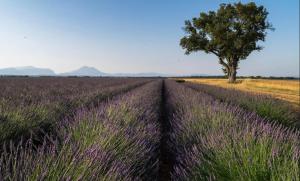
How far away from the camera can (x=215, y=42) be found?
37719mm

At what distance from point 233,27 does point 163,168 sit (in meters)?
34.5

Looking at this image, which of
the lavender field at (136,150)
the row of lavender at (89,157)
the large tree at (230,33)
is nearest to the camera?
the row of lavender at (89,157)

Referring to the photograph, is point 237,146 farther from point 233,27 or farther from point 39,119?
point 233,27

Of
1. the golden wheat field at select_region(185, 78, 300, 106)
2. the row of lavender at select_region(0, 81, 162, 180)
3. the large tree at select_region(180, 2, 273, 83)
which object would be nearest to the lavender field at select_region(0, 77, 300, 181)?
the row of lavender at select_region(0, 81, 162, 180)

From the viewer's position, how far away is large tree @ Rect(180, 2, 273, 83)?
119ft

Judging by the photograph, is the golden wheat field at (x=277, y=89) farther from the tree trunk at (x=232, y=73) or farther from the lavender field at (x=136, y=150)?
the lavender field at (x=136, y=150)

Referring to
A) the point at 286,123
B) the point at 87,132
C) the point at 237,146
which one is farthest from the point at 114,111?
the point at 286,123

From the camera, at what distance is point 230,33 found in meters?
36.8

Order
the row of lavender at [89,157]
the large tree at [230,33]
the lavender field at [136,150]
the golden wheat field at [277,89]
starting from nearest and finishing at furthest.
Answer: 1. the row of lavender at [89,157]
2. the lavender field at [136,150]
3. the golden wheat field at [277,89]
4. the large tree at [230,33]

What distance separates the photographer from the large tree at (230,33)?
36.3 meters

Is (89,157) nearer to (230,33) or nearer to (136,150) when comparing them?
(136,150)

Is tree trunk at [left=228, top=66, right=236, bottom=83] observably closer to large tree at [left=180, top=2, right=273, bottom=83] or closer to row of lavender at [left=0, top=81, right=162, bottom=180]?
large tree at [left=180, top=2, right=273, bottom=83]

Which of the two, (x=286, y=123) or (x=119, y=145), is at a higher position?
(x=119, y=145)

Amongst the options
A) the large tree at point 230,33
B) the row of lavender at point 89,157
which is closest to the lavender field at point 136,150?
the row of lavender at point 89,157
